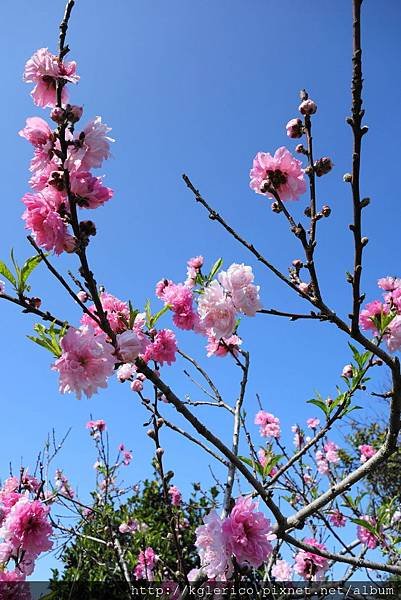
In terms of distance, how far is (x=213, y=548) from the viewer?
76.7 inches

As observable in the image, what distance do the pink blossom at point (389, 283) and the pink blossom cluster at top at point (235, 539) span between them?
151 cm

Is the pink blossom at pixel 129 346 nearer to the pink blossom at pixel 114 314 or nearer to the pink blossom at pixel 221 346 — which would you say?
the pink blossom at pixel 114 314

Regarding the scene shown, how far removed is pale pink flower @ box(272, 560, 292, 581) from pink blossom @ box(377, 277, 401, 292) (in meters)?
3.35

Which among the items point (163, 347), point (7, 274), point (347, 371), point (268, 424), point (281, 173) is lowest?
point (7, 274)

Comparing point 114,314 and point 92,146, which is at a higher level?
point 92,146

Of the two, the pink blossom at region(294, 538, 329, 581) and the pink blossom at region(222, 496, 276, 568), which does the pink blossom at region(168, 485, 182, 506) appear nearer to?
the pink blossom at region(294, 538, 329, 581)

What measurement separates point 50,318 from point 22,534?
1.43 m

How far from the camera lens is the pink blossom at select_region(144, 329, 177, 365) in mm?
2652

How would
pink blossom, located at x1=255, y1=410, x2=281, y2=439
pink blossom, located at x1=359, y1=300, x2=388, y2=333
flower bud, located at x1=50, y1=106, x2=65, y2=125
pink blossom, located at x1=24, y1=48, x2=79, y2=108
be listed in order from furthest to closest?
pink blossom, located at x1=255, y1=410, x2=281, y2=439
pink blossom, located at x1=359, y1=300, x2=388, y2=333
pink blossom, located at x1=24, y1=48, x2=79, y2=108
flower bud, located at x1=50, y1=106, x2=65, y2=125

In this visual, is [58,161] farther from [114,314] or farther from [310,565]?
[310,565]

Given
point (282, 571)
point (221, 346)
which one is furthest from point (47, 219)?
point (282, 571)

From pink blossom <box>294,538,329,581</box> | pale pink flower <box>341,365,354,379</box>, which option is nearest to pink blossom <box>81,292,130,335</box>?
pale pink flower <box>341,365,354,379</box>

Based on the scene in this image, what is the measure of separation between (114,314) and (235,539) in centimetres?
111

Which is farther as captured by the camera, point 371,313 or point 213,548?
point 371,313
